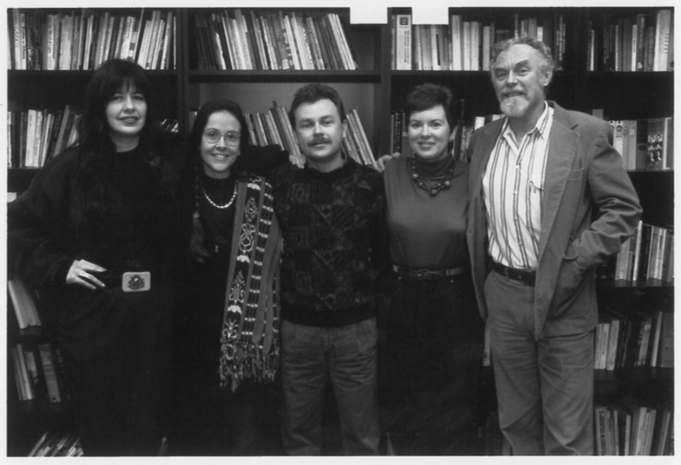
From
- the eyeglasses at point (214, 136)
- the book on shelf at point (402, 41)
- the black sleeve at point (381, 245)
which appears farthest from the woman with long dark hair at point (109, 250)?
the book on shelf at point (402, 41)

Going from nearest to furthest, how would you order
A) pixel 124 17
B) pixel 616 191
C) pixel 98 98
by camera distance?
pixel 616 191 < pixel 98 98 < pixel 124 17

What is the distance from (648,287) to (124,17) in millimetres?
2192

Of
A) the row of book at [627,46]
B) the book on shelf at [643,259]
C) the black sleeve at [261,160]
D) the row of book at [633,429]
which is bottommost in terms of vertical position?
the row of book at [633,429]

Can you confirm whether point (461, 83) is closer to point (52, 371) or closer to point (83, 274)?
point (83, 274)

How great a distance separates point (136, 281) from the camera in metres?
1.85

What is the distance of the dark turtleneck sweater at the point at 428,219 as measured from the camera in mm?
1839

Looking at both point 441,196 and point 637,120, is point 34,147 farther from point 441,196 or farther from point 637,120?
point 637,120

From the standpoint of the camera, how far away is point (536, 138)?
1792mm

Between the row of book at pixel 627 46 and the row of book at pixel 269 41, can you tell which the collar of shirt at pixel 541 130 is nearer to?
the row of book at pixel 627 46

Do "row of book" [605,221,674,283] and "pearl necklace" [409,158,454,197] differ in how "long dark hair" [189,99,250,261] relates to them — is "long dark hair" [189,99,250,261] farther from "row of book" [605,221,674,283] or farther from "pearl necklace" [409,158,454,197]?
"row of book" [605,221,674,283]

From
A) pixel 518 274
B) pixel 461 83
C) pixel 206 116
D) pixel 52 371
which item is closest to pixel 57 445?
pixel 52 371

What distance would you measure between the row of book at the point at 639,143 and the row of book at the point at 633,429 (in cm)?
96

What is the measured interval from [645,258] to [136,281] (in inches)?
72.8
